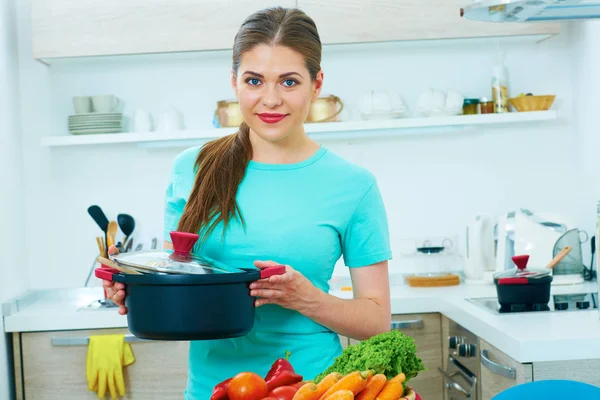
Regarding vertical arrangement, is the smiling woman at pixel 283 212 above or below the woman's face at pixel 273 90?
below

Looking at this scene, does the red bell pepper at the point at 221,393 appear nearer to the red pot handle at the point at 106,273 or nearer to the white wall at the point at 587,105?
the red pot handle at the point at 106,273

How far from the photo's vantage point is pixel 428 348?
290 centimetres

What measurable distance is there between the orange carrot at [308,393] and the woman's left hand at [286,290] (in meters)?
0.31

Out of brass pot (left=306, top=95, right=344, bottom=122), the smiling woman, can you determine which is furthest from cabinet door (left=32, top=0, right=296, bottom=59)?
the smiling woman

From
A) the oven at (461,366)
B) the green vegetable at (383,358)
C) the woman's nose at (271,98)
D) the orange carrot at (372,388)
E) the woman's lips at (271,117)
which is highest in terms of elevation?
the woman's nose at (271,98)

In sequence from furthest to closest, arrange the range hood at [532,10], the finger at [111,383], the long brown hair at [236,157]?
the finger at [111,383] < the range hood at [532,10] < the long brown hair at [236,157]

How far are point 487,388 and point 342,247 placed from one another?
3.28 ft

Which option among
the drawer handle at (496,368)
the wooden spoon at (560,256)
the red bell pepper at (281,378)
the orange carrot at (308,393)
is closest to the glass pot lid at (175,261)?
the red bell pepper at (281,378)

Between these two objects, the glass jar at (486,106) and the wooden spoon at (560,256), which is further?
the glass jar at (486,106)

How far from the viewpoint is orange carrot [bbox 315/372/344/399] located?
101 centimetres

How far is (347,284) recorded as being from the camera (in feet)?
11.1

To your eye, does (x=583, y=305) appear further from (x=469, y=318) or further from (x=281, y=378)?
(x=281, y=378)

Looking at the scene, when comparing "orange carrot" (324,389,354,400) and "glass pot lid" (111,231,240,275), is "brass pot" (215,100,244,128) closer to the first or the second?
"glass pot lid" (111,231,240,275)

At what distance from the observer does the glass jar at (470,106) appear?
131 inches
